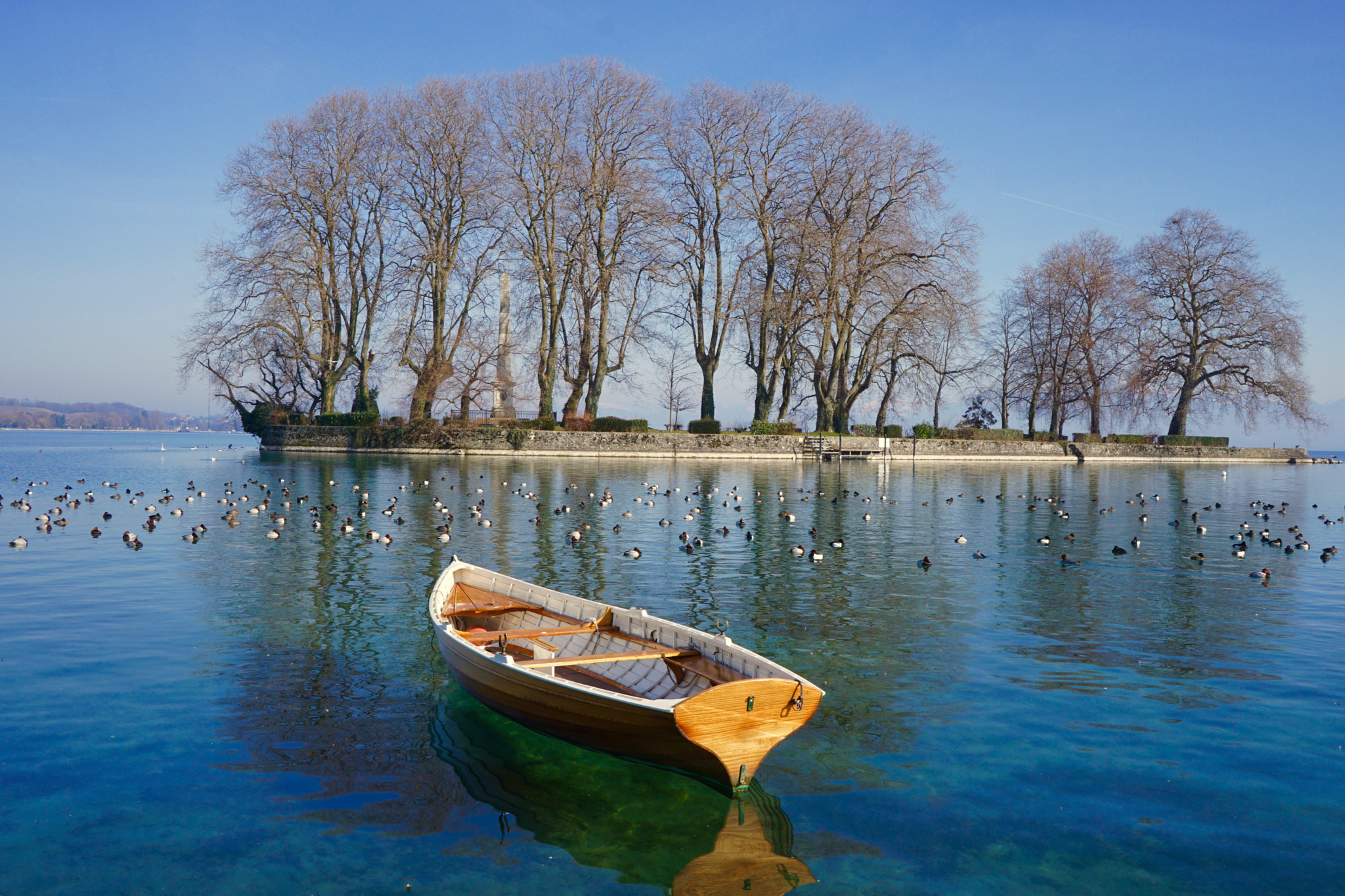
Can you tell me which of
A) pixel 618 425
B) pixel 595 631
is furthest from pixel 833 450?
pixel 595 631

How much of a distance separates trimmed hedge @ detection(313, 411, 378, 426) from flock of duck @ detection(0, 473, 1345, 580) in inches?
707

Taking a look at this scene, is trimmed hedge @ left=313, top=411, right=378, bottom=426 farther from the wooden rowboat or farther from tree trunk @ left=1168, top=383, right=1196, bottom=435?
tree trunk @ left=1168, top=383, right=1196, bottom=435

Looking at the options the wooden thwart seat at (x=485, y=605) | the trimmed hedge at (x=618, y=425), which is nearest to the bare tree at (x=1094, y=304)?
the trimmed hedge at (x=618, y=425)

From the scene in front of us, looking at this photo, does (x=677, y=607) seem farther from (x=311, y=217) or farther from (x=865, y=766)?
(x=311, y=217)

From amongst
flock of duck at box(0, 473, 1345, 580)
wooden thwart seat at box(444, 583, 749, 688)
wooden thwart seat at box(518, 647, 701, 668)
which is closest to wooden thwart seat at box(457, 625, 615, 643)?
wooden thwart seat at box(444, 583, 749, 688)

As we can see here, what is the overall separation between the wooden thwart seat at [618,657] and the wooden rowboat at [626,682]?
0.5 inches

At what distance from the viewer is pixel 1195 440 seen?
70750 mm

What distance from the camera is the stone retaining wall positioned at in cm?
5059

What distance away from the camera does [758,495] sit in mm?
30859

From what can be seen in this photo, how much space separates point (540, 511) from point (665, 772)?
17.2 m

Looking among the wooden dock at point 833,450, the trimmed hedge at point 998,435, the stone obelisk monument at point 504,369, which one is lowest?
the wooden dock at point 833,450

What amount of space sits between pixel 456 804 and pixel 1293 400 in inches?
2810

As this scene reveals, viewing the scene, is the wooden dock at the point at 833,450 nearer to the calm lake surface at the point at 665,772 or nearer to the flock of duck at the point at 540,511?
the flock of duck at the point at 540,511

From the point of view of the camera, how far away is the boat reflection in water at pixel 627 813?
5906mm
